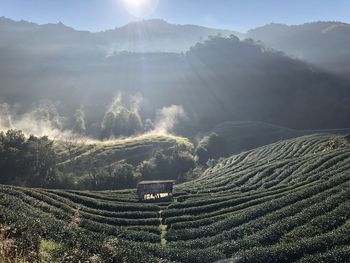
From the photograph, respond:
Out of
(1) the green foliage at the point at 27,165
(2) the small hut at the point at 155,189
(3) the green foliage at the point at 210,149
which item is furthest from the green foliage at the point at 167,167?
(2) the small hut at the point at 155,189

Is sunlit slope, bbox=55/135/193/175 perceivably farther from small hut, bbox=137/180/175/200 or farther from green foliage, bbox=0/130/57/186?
small hut, bbox=137/180/175/200

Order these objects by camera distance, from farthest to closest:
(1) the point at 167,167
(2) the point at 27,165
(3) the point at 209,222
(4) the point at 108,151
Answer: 1. (4) the point at 108,151
2. (1) the point at 167,167
3. (2) the point at 27,165
4. (3) the point at 209,222

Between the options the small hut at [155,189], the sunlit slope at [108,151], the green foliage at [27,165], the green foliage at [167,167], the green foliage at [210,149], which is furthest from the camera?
the green foliage at [210,149]

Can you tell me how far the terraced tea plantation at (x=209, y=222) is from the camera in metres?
31.6

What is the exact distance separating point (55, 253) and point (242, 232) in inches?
966

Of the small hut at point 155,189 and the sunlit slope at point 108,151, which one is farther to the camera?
the sunlit slope at point 108,151

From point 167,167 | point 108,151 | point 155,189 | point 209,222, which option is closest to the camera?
point 209,222

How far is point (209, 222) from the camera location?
170 feet

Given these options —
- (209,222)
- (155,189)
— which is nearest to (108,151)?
(155,189)

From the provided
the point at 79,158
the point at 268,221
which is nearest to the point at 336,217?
the point at 268,221

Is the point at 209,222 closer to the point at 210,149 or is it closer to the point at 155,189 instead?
the point at 155,189

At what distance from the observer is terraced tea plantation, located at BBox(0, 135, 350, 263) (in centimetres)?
3156

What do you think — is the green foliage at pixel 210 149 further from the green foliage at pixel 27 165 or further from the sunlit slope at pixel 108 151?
the green foliage at pixel 27 165

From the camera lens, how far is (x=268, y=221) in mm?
43781
